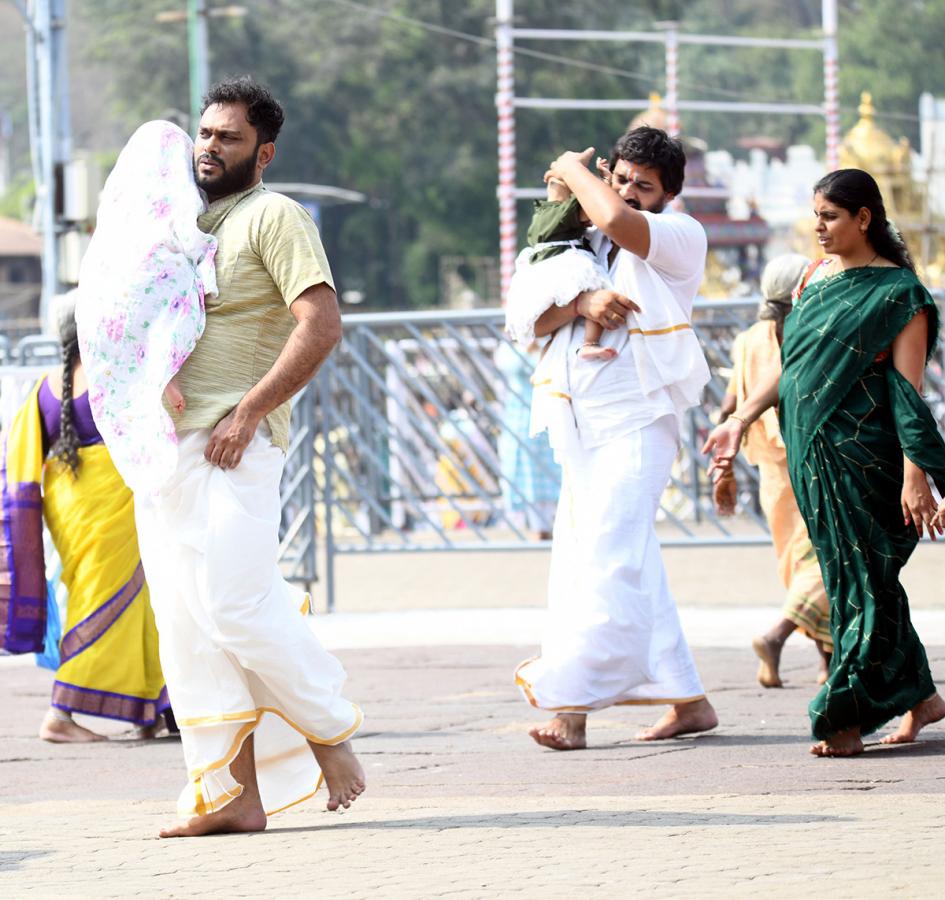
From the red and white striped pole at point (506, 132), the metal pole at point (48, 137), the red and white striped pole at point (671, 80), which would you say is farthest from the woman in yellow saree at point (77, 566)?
the red and white striped pole at point (671, 80)

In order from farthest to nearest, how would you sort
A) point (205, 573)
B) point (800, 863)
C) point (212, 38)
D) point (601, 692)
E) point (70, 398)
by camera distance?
1. point (212, 38)
2. point (70, 398)
3. point (601, 692)
4. point (205, 573)
5. point (800, 863)

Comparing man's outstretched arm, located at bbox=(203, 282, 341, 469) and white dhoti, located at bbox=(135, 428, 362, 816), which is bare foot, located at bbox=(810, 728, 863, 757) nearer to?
white dhoti, located at bbox=(135, 428, 362, 816)

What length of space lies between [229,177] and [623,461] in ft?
5.56

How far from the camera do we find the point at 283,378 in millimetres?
4996

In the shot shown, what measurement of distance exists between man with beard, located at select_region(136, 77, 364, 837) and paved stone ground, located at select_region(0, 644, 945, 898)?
0.21 meters

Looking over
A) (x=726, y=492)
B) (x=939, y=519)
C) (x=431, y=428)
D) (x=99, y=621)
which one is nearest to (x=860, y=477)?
(x=939, y=519)

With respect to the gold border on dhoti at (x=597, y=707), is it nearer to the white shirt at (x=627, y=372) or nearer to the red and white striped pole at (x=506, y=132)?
the white shirt at (x=627, y=372)

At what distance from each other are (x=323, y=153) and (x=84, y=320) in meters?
60.0

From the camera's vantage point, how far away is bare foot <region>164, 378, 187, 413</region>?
5035 millimetres

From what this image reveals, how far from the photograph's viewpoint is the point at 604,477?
6297 millimetres

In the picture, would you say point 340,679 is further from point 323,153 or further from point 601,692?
point 323,153

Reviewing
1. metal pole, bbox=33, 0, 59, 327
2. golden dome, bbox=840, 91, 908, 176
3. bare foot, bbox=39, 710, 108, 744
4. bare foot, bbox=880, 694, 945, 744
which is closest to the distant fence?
bare foot, bbox=39, 710, 108, 744

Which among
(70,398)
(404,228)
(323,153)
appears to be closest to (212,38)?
(323,153)

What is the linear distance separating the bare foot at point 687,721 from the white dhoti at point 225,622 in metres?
1.64
